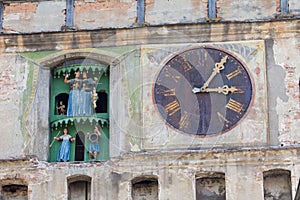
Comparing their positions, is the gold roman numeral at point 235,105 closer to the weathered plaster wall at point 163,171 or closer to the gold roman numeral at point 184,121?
the gold roman numeral at point 184,121

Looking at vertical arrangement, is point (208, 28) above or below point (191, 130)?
above

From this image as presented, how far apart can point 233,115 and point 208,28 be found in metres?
1.42

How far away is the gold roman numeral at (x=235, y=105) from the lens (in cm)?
2141

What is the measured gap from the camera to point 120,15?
22.2m

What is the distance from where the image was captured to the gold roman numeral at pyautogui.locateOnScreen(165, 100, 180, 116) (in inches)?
846

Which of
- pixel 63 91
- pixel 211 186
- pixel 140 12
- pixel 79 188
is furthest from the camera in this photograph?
pixel 140 12

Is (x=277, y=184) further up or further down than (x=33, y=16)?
further down

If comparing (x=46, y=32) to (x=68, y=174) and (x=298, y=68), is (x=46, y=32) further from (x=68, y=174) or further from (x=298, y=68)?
(x=298, y=68)

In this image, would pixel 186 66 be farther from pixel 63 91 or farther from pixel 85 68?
pixel 63 91

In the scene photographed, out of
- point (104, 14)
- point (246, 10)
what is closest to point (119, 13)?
point (104, 14)

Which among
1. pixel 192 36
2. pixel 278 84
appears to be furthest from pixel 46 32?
pixel 278 84

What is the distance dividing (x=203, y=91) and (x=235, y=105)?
515 millimetres

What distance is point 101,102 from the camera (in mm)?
22016

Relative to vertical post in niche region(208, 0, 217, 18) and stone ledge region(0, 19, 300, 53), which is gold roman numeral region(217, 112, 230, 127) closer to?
stone ledge region(0, 19, 300, 53)
